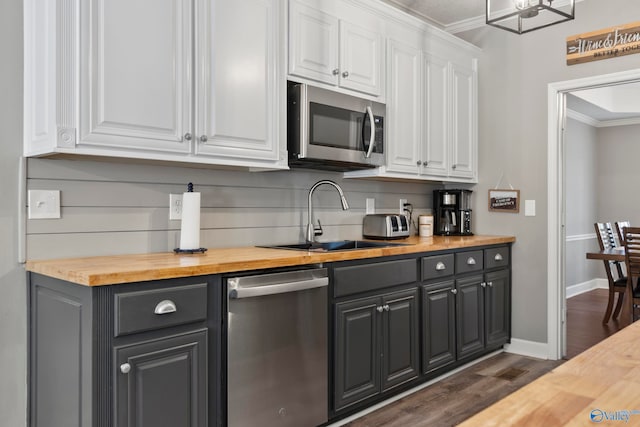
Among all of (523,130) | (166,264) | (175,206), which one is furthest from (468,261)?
(166,264)

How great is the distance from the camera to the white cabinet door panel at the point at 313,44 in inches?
104

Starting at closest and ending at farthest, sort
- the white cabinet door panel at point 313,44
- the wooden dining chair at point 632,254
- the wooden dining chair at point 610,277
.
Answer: the white cabinet door panel at point 313,44 → the wooden dining chair at point 632,254 → the wooden dining chair at point 610,277

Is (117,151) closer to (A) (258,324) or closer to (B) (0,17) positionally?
(B) (0,17)

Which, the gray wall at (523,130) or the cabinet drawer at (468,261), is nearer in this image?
the cabinet drawer at (468,261)

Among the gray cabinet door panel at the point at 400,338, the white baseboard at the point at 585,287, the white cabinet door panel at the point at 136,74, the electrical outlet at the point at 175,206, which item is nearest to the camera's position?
the white cabinet door panel at the point at 136,74

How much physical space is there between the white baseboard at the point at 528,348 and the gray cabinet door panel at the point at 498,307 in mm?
95

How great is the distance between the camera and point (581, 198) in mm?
6930

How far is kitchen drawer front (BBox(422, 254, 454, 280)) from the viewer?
3079 millimetres

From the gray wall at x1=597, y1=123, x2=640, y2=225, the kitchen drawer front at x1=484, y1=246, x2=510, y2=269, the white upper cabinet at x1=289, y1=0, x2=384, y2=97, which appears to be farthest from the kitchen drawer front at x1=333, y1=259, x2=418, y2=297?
the gray wall at x1=597, y1=123, x2=640, y2=225

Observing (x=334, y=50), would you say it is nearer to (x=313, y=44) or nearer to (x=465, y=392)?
(x=313, y=44)

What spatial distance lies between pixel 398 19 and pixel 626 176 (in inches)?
217

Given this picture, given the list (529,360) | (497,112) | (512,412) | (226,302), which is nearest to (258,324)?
(226,302)

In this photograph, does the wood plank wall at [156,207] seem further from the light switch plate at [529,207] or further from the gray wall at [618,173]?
the gray wall at [618,173]

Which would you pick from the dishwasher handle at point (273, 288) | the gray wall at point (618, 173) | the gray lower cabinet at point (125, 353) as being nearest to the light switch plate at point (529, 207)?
the dishwasher handle at point (273, 288)
